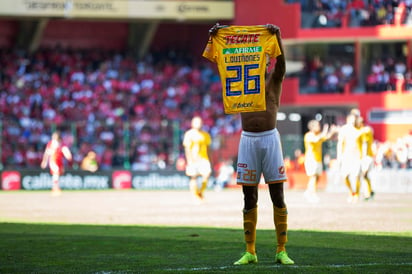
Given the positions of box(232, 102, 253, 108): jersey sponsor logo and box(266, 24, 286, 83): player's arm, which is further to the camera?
box(232, 102, 253, 108): jersey sponsor logo

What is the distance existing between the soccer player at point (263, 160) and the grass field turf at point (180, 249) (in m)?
0.53

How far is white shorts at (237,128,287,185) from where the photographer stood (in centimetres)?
1090

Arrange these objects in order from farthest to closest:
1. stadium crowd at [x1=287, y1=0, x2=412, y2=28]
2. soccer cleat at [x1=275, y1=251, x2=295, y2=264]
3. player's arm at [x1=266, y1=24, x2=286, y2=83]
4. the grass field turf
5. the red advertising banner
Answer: stadium crowd at [x1=287, y1=0, x2=412, y2=28] < the red advertising banner < player's arm at [x1=266, y1=24, x2=286, y2=83] < soccer cleat at [x1=275, y1=251, x2=295, y2=264] < the grass field turf

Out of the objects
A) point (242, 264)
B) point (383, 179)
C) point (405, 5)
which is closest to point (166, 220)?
point (242, 264)

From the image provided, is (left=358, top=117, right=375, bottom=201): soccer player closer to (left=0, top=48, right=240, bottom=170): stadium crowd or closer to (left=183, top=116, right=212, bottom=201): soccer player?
(left=183, top=116, right=212, bottom=201): soccer player

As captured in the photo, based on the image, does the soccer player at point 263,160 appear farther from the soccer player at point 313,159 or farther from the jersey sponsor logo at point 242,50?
the soccer player at point 313,159

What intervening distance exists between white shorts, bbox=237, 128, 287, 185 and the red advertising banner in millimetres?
30174

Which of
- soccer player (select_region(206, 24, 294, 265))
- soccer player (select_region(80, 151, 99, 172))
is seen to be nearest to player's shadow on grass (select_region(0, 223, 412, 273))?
soccer player (select_region(206, 24, 294, 265))

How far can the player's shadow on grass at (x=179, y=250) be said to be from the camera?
10406mm

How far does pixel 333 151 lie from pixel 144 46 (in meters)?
16.7

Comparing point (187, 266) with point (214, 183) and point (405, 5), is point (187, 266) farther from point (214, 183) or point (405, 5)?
point (405, 5)

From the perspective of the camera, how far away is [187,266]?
413 inches

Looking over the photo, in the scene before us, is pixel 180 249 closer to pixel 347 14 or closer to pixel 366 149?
pixel 366 149

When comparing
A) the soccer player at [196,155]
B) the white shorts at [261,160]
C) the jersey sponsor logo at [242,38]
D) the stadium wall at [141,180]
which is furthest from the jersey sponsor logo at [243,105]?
the stadium wall at [141,180]
